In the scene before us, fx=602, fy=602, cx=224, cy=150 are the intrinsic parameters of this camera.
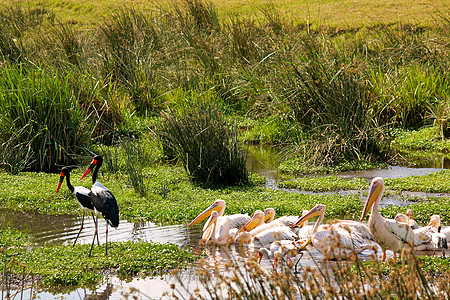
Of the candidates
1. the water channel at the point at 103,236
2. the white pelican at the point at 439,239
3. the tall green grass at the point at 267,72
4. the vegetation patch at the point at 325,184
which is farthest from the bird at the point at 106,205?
the tall green grass at the point at 267,72

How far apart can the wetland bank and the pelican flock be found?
0.37 m

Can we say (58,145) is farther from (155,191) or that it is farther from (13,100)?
(155,191)

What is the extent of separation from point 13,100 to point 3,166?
125 centimetres

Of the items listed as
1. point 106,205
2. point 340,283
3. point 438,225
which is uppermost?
point 340,283

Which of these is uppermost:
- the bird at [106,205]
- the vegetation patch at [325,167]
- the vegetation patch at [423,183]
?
the bird at [106,205]

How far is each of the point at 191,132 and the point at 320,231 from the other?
418 centimetres

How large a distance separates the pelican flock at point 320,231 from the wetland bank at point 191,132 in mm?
368

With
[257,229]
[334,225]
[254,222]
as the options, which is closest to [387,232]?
[334,225]

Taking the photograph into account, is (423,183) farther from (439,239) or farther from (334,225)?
(334,225)

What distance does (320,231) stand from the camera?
686 centimetres

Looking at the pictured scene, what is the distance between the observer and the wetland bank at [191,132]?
7625mm

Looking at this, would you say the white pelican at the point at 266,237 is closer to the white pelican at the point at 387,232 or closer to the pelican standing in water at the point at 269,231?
the pelican standing in water at the point at 269,231

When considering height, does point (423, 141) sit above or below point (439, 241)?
below

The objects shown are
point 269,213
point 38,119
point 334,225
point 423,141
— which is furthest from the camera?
point 423,141
